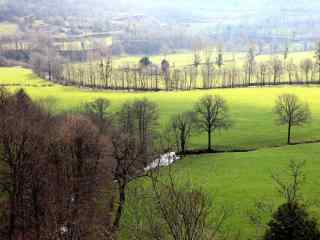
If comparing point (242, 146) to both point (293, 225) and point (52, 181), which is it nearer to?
point (52, 181)

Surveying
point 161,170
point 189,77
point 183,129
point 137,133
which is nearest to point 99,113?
point 137,133

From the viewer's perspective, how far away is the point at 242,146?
261 feet

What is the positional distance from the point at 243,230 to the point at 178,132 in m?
39.2

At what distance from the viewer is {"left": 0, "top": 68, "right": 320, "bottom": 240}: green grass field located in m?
53.0

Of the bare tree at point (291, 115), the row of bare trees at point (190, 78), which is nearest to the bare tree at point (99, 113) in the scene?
the bare tree at point (291, 115)

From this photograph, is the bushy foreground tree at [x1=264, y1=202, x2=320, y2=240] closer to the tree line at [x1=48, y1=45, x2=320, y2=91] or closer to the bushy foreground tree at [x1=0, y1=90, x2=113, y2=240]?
the bushy foreground tree at [x1=0, y1=90, x2=113, y2=240]

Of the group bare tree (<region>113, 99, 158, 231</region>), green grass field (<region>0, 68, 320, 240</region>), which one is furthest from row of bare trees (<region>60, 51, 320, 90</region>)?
bare tree (<region>113, 99, 158, 231</region>)

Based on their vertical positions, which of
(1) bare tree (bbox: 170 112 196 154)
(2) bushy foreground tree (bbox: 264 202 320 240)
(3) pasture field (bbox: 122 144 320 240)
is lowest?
(3) pasture field (bbox: 122 144 320 240)

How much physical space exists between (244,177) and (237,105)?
164ft

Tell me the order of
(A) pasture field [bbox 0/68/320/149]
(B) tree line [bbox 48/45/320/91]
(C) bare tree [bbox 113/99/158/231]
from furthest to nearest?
(B) tree line [bbox 48/45/320/91], (A) pasture field [bbox 0/68/320/149], (C) bare tree [bbox 113/99/158/231]

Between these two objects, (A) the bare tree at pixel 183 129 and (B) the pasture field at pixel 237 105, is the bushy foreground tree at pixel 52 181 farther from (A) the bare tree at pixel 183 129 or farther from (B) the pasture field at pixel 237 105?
(B) the pasture field at pixel 237 105

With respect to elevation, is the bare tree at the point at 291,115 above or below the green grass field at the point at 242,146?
above

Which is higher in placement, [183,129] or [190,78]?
[190,78]

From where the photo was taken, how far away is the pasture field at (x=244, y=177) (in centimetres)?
4703
